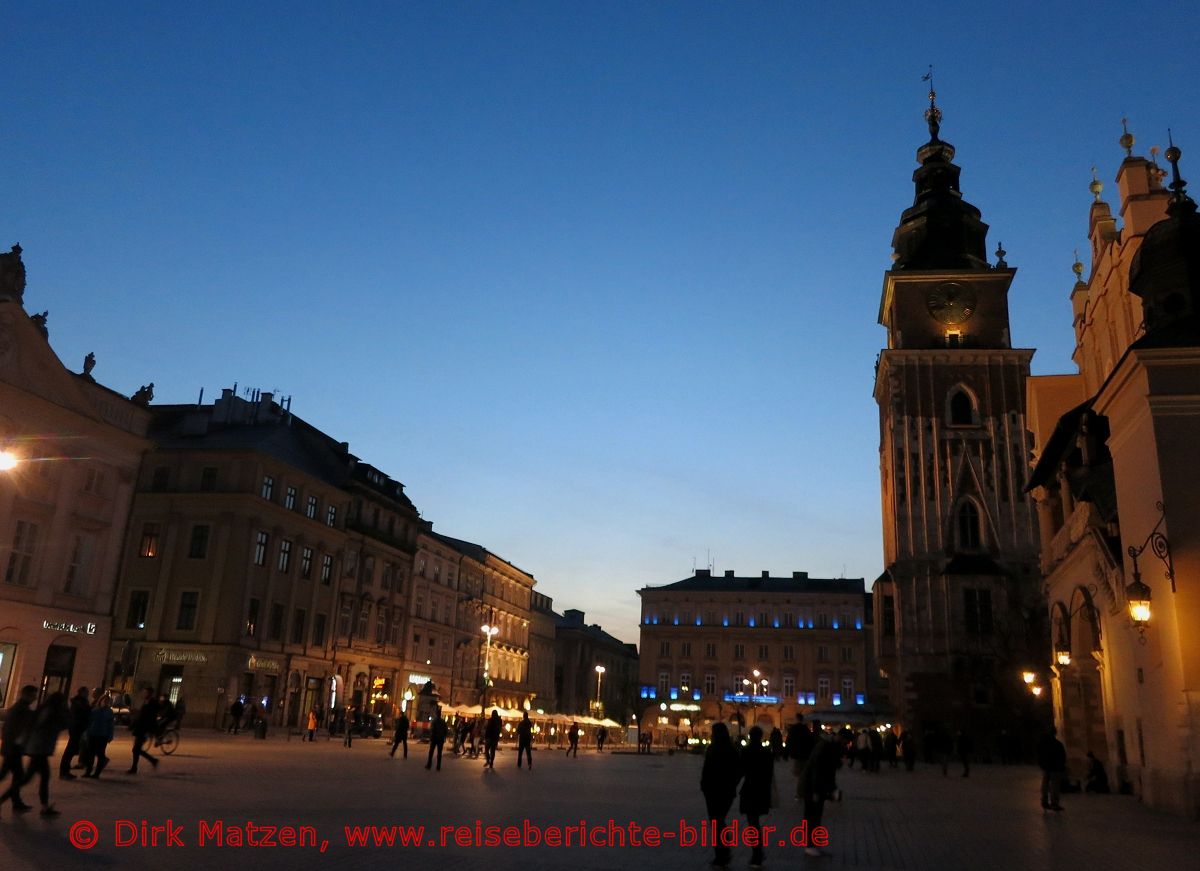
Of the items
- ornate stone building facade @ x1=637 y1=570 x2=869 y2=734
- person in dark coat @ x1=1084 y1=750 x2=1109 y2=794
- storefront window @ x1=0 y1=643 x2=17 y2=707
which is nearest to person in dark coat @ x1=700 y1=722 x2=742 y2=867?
person in dark coat @ x1=1084 y1=750 x2=1109 y2=794

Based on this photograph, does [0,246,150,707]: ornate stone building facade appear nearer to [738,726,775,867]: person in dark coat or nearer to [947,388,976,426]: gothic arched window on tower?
[738,726,775,867]: person in dark coat

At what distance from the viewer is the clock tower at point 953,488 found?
5994 cm

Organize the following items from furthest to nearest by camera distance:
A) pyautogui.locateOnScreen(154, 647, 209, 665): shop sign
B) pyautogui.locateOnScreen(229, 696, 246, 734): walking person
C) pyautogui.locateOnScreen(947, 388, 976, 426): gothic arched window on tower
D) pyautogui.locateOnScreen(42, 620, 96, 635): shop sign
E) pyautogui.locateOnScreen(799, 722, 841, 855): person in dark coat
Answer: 1. pyautogui.locateOnScreen(947, 388, 976, 426): gothic arched window on tower
2. pyautogui.locateOnScreen(154, 647, 209, 665): shop sign
3. pyautogui.locateOnScreen(229, 696, 246, 734): walking person
4. pyautogui.locateOnScreen(42, 620, 96, 635): shop sign
5. pyautogui.locateOnScreen(799, 722, 841, 855): person in dark coat

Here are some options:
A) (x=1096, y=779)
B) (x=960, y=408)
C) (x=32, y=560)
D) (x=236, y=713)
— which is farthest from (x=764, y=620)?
(x=32, y=560)

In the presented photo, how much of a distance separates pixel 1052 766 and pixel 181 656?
139 ft

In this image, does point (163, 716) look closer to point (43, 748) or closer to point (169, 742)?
point (169, 742)

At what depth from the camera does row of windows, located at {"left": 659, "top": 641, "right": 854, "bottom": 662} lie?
104m

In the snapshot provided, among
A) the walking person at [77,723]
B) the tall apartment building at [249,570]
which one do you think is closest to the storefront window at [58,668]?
the tall apartment building at [249,570]

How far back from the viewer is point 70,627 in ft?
120

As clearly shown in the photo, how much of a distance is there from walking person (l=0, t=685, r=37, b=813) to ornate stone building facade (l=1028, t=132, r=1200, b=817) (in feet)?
64.0

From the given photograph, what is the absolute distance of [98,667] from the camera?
37.8 metres

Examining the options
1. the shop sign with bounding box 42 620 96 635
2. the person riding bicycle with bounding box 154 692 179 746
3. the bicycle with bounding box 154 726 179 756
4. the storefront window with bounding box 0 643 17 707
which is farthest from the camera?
the shop sign with bounding box 42 620 96 635

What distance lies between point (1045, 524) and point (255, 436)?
42.9m

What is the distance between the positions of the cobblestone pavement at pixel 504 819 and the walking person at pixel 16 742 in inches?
12.3
